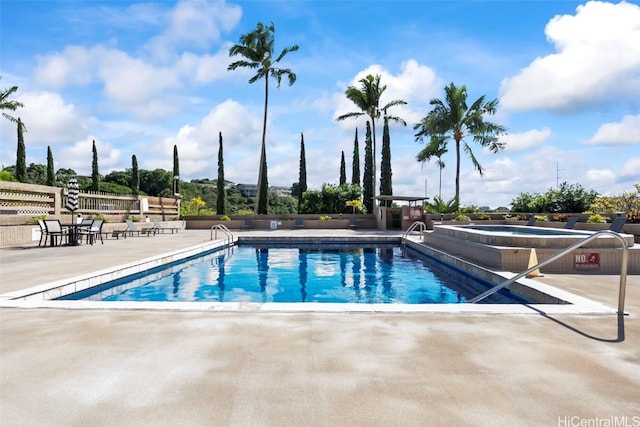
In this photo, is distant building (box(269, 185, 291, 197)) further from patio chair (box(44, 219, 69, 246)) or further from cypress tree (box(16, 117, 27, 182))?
patio chair (box(44, 219, 69, 246))

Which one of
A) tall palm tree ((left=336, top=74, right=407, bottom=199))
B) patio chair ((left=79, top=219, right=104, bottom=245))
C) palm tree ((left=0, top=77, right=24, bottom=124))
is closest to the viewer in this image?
patio chair ((left=79, top=219, right=104, bottom=245))

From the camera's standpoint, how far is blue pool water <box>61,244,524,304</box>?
24.4 ft

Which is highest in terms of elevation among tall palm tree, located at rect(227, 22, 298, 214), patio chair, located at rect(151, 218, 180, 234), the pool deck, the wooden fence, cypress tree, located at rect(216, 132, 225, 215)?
tall palm tree, located at rect(227, 22, 298, 214)

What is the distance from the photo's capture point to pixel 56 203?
1662 cm

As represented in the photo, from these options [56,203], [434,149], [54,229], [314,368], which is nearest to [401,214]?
[434,149]

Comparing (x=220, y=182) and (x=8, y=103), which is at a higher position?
(x=8, y=103)

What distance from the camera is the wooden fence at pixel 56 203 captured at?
46.9ft

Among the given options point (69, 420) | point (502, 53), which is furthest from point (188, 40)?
point (69, 420)

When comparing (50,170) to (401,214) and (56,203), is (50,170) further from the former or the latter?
(401,214)

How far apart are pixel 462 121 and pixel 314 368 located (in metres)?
26.8

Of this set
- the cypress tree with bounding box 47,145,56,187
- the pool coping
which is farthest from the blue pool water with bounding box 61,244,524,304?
the cypress tree with bounding box 47,145,56,187

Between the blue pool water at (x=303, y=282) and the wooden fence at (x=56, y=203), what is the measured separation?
7885 mm

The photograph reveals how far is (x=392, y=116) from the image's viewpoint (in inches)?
1161

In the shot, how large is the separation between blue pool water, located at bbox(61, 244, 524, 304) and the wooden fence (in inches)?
310
